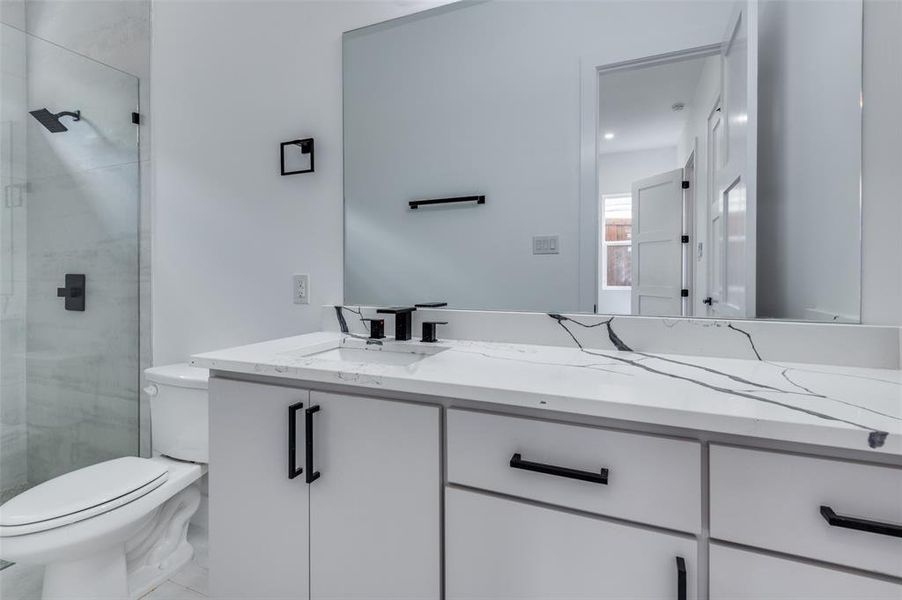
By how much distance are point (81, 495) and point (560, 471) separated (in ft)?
4.40

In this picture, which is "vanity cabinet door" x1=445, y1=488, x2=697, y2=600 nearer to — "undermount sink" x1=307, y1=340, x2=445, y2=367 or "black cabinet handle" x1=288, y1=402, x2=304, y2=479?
"black cabinet handle" x1=288, y1=402, x2=304, y2=479

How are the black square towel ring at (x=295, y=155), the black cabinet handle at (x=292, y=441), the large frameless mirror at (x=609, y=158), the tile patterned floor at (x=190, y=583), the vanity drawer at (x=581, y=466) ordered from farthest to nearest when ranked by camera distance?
the black square towel ring at (x=295, y=155), the tile patterned floor at (x=190, y=583), the large frameless mirror at (x=609, y=158), the black cabinet handle at (x=292, y=441), the vanity drawer at (x=581, y=466)

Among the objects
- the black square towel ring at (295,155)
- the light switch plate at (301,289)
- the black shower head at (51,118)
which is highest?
the black shower head at (51,118)

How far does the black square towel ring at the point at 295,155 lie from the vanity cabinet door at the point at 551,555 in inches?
50.1

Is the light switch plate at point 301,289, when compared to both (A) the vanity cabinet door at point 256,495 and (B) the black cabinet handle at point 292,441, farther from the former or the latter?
(B) the black cabinet handle at point 292,441

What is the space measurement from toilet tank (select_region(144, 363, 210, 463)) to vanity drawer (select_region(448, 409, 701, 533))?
46.0 inches

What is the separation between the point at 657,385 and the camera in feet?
2.58

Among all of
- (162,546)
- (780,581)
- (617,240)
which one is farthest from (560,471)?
(162,546)

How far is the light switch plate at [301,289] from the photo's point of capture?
1616mm

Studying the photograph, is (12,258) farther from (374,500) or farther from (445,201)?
(374,500)

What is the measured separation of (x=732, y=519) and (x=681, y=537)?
75mm

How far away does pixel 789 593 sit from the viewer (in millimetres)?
604

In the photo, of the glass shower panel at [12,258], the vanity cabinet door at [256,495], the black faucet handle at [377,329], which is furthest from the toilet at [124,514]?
the glass shower panel at [12,258]

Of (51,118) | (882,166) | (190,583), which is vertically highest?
(51,118)
